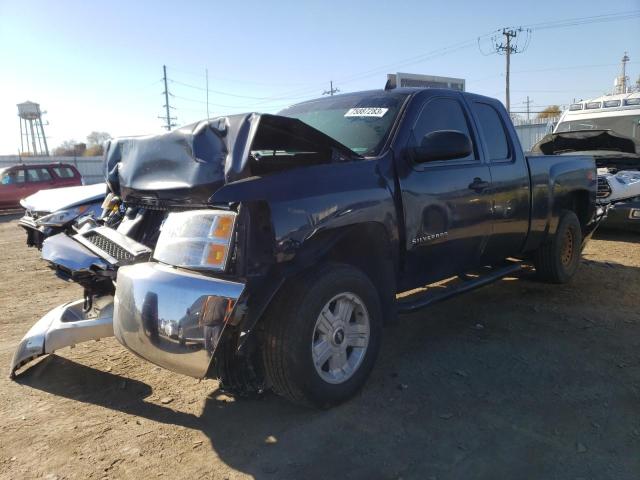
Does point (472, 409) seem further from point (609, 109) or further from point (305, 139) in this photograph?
point (609, 109)

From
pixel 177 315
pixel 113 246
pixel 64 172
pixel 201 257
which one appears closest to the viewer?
pixel 177 315

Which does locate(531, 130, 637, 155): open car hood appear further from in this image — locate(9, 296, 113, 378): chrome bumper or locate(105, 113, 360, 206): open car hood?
locate(9, 296, 113, 378): chrome bumper

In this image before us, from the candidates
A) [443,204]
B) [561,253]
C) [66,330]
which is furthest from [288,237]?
[561,253]

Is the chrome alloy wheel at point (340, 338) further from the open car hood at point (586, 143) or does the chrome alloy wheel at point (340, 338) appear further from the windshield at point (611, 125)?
the windshield at point (611, 125)

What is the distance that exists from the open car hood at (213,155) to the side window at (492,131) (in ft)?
5.70

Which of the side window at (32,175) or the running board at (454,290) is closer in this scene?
the running board at (454,290)

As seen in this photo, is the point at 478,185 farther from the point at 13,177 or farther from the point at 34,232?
the point at 13,177

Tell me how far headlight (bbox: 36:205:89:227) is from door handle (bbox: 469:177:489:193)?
3987mm

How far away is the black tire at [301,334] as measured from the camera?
9.30 ft

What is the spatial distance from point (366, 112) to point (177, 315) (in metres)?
2.16

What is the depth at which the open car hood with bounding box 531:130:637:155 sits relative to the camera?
9578mm

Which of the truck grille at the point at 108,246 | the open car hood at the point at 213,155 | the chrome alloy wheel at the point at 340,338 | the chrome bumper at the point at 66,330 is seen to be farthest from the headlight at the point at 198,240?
the chrome bumper at the point at 66,330

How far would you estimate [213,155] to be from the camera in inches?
117

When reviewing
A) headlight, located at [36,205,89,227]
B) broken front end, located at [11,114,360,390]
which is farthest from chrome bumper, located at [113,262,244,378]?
headlight, located at [36,205,89,227]
